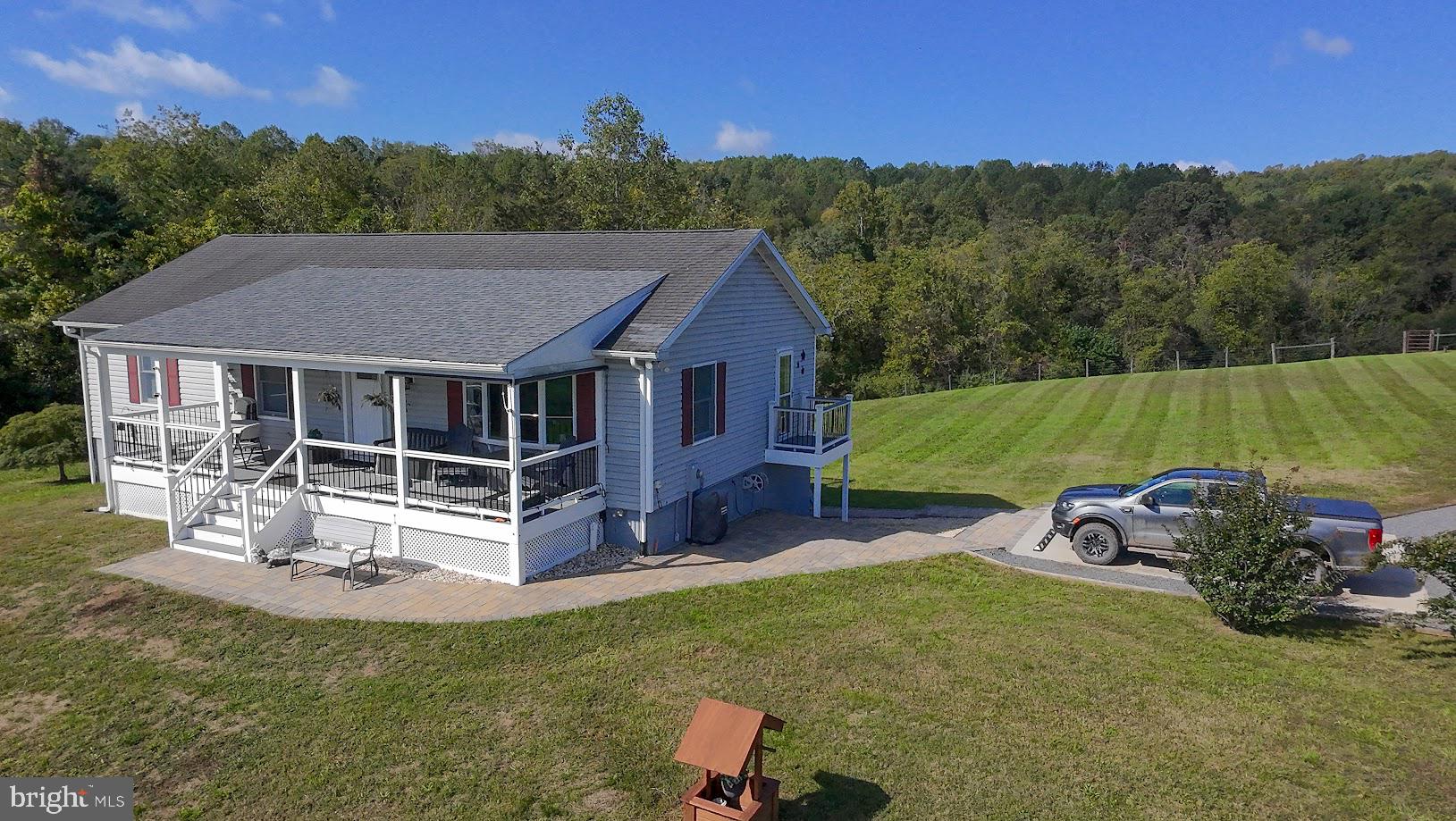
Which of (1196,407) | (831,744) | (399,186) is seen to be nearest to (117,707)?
(831,744)

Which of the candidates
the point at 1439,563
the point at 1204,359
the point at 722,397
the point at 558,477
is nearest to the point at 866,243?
the point at 1204,359

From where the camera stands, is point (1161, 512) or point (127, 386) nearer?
point (1161, 512)

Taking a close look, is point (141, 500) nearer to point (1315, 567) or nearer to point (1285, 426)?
point (1315, 567)

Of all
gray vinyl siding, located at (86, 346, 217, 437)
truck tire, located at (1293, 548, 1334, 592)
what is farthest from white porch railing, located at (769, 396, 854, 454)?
gray vinyl siding, located at (86, 346, 217, 437)

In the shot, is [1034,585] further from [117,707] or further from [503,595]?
[117,707]

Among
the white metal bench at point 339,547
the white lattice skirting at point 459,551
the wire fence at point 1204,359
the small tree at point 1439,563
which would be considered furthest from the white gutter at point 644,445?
the wire fence at point 1204,359

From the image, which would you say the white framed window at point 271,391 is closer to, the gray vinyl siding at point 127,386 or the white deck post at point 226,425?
the gray vinyl siding at point 127,386

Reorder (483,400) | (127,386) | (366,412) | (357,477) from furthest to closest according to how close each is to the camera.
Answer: (127,386), (366,412), (483,400), (357,477)
